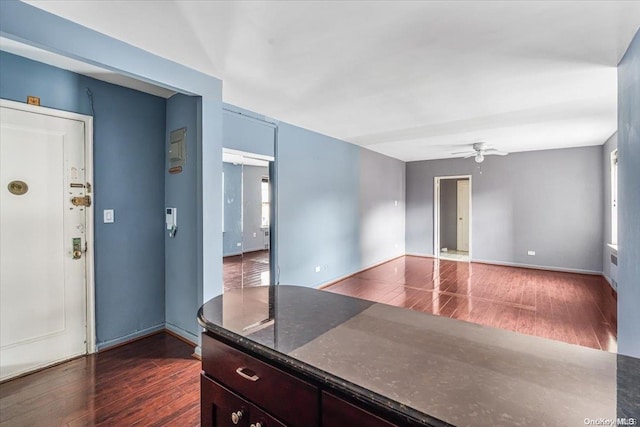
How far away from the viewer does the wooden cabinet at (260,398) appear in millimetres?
781

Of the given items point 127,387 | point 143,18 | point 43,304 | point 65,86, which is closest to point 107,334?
point 43,304

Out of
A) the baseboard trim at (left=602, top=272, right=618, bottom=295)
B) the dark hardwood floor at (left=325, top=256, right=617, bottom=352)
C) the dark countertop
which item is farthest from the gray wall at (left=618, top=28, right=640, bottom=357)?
the baseboard trim at (left=602, top=272, right=618, bottom=295)

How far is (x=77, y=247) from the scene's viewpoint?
2.75 meters

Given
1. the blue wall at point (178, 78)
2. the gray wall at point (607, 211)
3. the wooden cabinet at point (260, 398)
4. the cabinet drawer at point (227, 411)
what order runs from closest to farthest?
the wooden cabinet at point (260, 398) → the cabinet drawer at point (227, 411) → the blue wall at point (178, 78) → the gray wall at point (607, 211)

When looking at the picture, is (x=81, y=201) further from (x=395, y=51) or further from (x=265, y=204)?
(x=395, y=51)

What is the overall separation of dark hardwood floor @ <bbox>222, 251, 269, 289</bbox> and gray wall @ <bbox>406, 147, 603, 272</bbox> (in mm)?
4987

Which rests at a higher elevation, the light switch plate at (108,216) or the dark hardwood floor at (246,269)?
the light switch plate at (108,216)

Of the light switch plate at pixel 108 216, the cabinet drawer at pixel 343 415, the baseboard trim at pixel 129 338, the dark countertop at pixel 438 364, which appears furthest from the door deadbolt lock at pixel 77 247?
the cabinet drawer at pixel 343 415

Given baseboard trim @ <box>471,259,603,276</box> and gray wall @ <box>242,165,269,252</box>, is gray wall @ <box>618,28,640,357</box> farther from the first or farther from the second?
baseboard trim @ <box>471,259,603,276</box>

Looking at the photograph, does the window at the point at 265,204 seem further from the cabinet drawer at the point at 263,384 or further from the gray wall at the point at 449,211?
the gray wall at the point at 449,211

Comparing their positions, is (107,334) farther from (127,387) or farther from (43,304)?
(127,387)

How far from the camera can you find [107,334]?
2.90 meters

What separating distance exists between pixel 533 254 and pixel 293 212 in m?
5.45

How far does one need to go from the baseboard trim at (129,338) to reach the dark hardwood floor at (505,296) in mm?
2521
